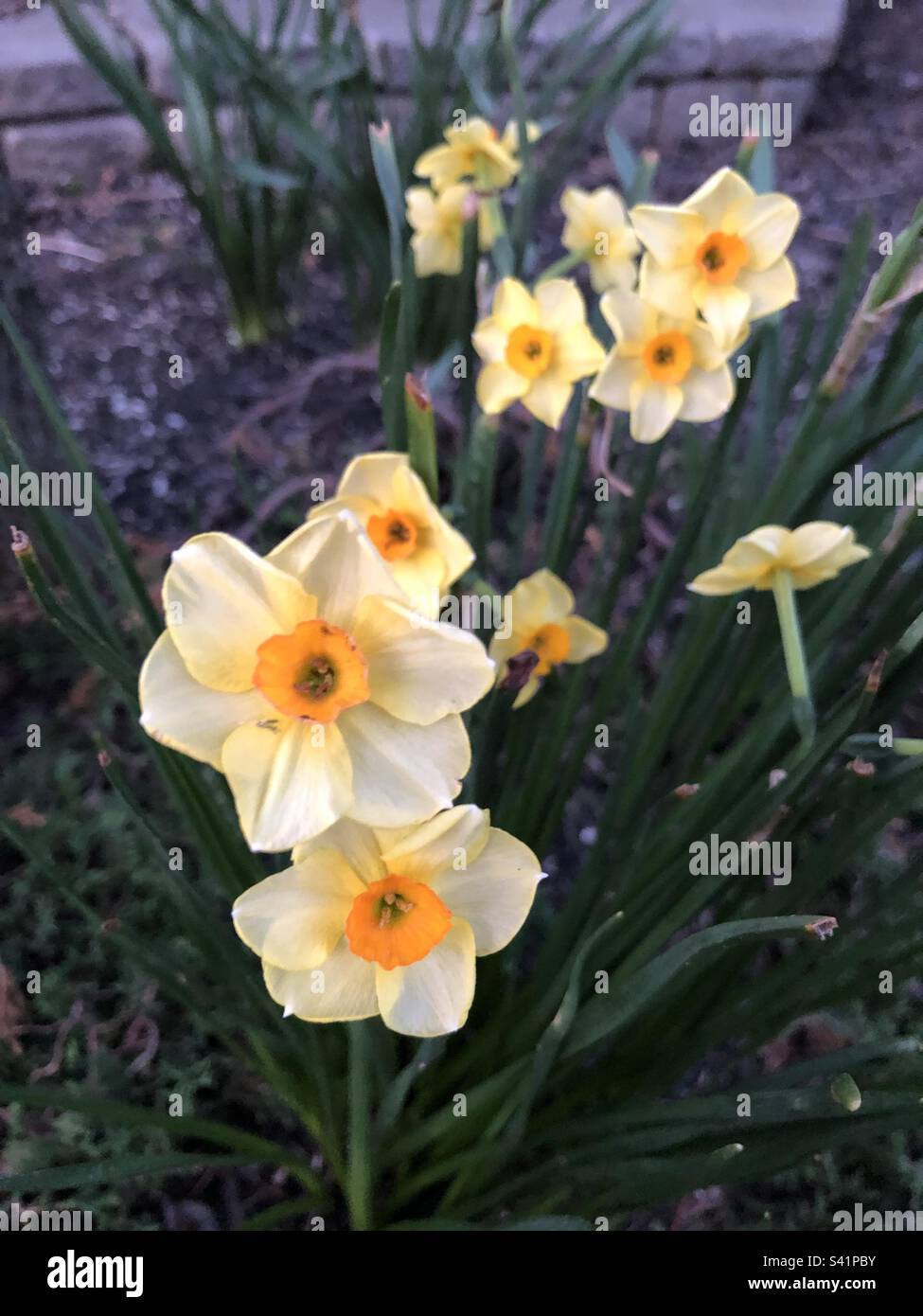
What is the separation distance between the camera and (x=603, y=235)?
1252 millimetres

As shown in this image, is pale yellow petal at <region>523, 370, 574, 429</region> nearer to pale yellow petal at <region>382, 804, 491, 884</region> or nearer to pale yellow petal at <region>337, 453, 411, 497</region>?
pale yellow petal at <region>337, 453, 411, 497</region>

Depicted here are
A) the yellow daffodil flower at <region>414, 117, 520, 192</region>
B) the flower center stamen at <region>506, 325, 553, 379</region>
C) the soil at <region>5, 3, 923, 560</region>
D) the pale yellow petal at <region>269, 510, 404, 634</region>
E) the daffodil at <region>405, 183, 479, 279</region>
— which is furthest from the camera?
the soil at <region>5, 3, 923, 560</region>

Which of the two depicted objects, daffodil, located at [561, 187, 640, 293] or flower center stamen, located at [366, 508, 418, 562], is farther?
daffodil, located at [561, 187, 640, 293]

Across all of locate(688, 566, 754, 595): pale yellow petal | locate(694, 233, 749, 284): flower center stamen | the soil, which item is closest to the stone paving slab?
the soil

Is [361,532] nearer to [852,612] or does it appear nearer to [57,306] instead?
[852,612]

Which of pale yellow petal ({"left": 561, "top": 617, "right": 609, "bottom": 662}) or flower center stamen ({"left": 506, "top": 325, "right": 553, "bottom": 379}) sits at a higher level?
flower center stamen ({"left": 506, "top": 325, "right": 553, "bottom": 379})

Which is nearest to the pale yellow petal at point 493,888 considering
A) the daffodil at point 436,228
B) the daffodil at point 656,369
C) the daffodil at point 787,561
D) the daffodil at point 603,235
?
the daffodil at point 787,561

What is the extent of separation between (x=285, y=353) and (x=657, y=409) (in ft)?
5.49

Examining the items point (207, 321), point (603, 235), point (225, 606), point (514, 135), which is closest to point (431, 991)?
point (225, 606)

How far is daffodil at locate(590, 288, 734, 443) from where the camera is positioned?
975mm

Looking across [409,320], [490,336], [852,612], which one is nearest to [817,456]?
[852,612]

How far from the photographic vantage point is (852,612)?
3.56ft

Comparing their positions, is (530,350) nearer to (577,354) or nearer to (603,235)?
(577,354)

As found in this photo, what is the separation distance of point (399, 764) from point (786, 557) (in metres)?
0.50
